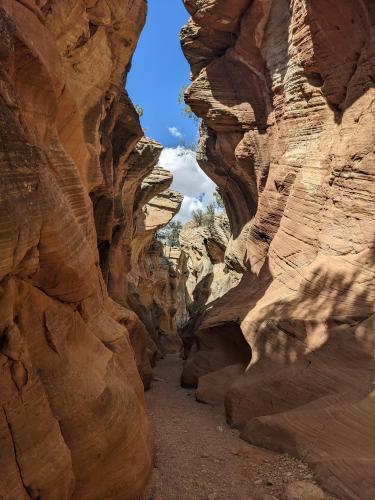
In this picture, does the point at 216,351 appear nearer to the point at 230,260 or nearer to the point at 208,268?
the point at 230,260

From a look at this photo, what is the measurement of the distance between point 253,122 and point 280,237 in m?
4.77

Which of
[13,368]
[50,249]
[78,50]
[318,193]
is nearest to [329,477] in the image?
[13,368]

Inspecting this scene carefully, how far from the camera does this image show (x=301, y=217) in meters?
9.05

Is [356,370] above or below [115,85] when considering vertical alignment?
below

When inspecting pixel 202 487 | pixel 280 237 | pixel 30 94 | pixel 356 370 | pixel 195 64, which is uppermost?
pixel 195 64

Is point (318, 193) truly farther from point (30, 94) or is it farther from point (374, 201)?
point (30, 94)

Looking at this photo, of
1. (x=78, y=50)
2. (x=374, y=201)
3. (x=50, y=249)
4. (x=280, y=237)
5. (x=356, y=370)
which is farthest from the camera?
(x=280, y=237)

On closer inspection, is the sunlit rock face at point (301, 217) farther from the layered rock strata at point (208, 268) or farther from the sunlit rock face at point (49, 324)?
the layered rock strata at point (208, 268)

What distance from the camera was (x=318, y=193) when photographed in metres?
8.70

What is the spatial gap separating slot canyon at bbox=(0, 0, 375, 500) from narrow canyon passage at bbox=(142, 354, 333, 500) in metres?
0.03

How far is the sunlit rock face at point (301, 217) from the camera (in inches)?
227

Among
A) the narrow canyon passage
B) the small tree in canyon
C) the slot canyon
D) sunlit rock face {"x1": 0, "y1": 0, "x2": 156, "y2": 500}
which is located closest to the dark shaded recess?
the slot canyon

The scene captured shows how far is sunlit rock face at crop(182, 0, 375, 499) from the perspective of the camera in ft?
18.9

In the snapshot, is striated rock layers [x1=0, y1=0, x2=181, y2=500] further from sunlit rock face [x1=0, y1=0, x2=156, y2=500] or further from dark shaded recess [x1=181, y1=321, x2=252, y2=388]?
dark shaded recess [x1=181, y1=321, x2=252, y2=388]
